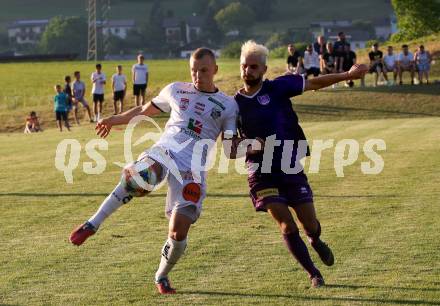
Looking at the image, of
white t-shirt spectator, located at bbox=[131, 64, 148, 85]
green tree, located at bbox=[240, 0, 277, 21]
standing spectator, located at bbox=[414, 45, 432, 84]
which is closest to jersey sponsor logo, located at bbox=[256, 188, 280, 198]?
white t-shirt spectator, located at bbox=[131, 64, 148, 85]

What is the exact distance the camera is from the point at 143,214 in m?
13.0

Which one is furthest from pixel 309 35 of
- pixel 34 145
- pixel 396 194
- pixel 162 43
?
pixel 396 194

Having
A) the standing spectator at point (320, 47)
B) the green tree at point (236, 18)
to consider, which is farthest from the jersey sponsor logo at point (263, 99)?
the green tree at point (236, 18)

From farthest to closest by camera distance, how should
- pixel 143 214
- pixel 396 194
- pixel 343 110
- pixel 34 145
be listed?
1. pixel 343 110
2. pixel 34 145
3. pixel 396 194
4. pixel 143 214

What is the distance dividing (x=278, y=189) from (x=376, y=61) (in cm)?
3101

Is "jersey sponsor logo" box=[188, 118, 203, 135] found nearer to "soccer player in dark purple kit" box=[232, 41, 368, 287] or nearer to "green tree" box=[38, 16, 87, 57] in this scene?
"soccer player in dark purple kit" box=[232, 41, 368, 287]

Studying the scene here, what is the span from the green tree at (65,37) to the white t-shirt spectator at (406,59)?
5129 inches

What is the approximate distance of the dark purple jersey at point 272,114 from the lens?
27.7 feet

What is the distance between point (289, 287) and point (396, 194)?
6.28 meters

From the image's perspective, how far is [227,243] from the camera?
1055 cm

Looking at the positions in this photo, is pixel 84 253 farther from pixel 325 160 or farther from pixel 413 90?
pixel 413 90

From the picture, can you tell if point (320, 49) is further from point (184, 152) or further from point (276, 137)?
point (184, 152)

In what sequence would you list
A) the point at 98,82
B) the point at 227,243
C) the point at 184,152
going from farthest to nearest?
the point at 98,82, the point at 227,243, the point at 184,152

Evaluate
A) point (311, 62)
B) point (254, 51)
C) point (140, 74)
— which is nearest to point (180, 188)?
point (254, 51)
